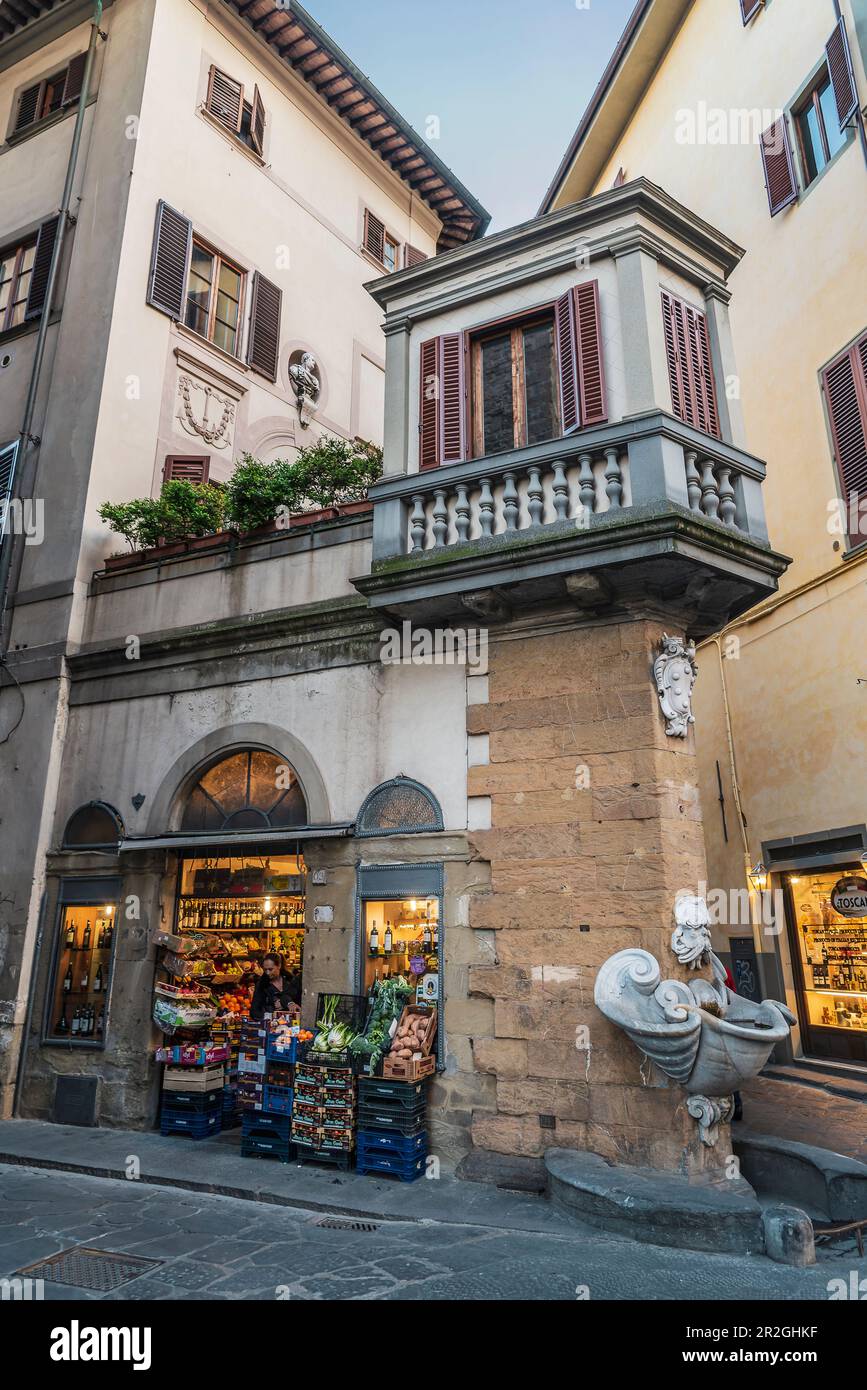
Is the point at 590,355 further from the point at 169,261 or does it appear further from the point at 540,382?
the point at 169,261

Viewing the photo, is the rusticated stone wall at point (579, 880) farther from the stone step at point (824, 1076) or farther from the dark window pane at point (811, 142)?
the dark window pane at point (811, 142)

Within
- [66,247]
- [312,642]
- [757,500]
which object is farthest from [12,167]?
[757,500]

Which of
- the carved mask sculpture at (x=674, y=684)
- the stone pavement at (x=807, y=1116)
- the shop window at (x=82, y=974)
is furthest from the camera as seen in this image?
the shop window at (x=82, y=974)

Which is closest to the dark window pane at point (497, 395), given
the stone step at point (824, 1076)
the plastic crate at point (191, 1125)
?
the plastic crate at point (191, 1125)

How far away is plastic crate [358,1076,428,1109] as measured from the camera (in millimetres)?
7887

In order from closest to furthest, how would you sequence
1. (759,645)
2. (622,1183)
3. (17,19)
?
(622,1183), (759,645), (17,19)

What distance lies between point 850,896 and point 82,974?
33.0 ft

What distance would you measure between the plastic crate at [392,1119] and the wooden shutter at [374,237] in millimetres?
16909

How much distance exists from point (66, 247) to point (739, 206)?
1138 cm

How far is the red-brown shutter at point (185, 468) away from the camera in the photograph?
44.0ft

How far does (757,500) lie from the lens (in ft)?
28.8

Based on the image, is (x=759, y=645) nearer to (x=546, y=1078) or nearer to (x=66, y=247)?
(x=546, y=1078)

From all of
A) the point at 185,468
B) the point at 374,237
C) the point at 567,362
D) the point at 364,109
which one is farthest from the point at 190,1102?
the point at 364,109

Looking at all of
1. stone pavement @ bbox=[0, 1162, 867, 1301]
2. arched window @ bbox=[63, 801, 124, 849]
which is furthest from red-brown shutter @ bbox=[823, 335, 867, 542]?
arched window @ bbox=[63, 801, 124, 849]
